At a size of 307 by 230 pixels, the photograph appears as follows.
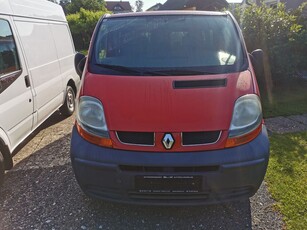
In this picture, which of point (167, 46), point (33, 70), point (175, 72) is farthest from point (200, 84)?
point (33, 70)

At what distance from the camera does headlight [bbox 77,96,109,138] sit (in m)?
2.31

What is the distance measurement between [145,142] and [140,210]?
0.82 m

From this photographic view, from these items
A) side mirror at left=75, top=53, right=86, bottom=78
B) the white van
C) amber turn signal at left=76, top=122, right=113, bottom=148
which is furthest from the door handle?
amber turn signal at left=76, top=122, right=113, bottom=148

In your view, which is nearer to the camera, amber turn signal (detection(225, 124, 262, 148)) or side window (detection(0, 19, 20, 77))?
amber turn signal (detection(225, 124, 262, 148))

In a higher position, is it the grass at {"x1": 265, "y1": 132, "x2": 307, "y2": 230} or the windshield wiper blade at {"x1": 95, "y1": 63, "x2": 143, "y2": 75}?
the windshield wiper blade at {"x1": 95, "y1": 63, "x2": 143, "y2": 75}

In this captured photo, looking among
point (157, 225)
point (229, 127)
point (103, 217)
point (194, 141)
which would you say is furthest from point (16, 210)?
point (229, 127)

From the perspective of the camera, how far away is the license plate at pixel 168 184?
2.18m

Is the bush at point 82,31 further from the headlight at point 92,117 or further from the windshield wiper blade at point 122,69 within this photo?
the headlight at point 92,117

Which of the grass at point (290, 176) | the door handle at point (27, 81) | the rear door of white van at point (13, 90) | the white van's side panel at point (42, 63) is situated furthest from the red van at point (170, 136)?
the white van's side panel at point (42, 63)

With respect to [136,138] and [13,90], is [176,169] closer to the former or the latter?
[136,138]

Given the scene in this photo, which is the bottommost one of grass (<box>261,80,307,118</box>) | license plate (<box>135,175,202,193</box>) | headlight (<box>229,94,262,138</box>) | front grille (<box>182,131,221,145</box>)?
grass (<box>261,80,307,118</box>)

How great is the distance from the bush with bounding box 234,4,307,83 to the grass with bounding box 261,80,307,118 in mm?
391

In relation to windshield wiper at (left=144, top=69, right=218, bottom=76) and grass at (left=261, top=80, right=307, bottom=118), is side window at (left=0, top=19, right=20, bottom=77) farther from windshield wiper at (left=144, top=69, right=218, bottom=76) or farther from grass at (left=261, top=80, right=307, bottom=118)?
grass at (left=261, top=80, right=307, bottom=118)

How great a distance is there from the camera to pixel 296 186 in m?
3.02
